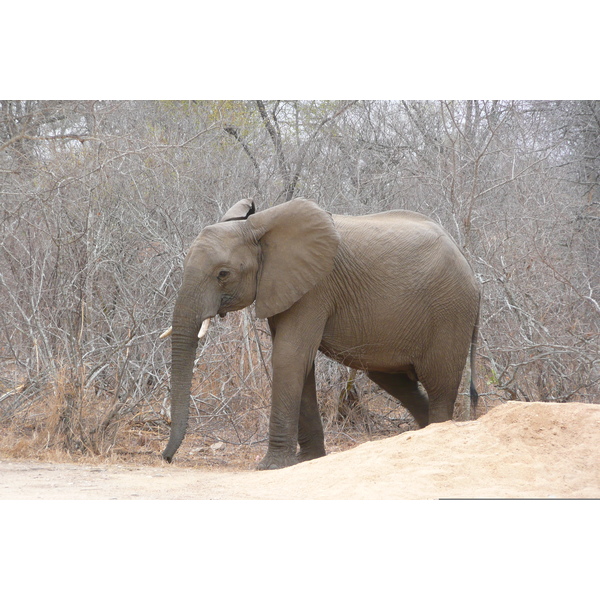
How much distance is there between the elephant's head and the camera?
680cm

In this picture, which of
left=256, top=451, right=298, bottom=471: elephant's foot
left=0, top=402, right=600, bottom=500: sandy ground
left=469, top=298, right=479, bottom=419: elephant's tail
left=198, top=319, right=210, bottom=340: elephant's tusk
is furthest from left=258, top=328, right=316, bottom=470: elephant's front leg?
left=469, top=298, right=479, bottom=419: elephant's tail

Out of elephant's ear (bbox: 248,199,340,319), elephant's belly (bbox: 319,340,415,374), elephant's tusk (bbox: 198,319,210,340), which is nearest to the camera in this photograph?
elephant's tusk (bbox: 198,319,210,340)

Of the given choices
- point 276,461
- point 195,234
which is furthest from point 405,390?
point 195,234

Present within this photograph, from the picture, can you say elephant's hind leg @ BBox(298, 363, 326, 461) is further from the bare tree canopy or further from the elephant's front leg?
the bare tree canopy

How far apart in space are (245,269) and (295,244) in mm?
490

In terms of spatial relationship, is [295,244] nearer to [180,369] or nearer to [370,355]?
[370,355]

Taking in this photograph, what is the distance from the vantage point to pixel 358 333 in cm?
751

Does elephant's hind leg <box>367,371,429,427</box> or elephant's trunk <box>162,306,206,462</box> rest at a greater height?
elephant's trunk <box>162,306,206,462</box>

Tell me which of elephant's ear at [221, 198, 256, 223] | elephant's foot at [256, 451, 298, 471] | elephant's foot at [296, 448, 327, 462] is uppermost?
elephant's ear at [221, 198, 256, 223]

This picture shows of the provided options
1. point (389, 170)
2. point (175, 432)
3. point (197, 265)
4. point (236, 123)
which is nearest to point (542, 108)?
point (389, 170)

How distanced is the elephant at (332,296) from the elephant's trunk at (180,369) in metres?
0.06

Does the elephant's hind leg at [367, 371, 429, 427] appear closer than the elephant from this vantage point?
No

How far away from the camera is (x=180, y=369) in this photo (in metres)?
6.80

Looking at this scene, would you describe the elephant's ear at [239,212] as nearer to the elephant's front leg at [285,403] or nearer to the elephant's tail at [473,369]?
the elephant's front leg at [285,403]
